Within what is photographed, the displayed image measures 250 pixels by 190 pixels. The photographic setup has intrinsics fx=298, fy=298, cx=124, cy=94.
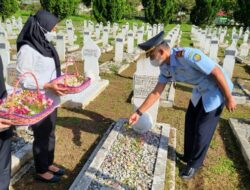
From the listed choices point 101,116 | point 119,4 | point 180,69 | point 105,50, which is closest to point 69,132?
point 101,116

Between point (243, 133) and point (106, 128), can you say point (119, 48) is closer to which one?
point (106, 128)

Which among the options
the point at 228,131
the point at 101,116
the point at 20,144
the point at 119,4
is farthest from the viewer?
the point at 119,4

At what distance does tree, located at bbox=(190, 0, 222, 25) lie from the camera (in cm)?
3094

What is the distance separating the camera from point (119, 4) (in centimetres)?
2394

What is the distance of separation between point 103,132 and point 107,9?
2011 cm

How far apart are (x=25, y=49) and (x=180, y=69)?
1.63m

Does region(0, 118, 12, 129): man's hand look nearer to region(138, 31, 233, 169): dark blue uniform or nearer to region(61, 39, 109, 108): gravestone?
region(138, 31, 233, 169): dark blue uniform

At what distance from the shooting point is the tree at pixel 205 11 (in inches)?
1218

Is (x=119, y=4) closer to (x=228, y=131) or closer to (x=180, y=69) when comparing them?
(x=228, y=131)

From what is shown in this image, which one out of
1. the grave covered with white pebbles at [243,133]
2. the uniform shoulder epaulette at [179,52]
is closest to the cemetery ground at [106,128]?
the grave covered with white pebbles at [243,133]

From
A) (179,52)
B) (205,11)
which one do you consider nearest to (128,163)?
(179,52)

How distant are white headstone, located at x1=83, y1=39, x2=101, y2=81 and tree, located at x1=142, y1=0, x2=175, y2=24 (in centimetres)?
2088

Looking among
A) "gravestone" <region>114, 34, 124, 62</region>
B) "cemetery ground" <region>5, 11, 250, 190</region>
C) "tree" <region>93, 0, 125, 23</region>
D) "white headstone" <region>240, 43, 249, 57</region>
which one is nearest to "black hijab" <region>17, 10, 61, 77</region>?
"cemetery ground" <region>5, 11, 250, 190</region>

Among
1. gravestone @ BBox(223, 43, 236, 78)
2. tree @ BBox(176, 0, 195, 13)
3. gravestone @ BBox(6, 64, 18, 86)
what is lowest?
gravestone @ BBox(6, 64, 18, 86)
